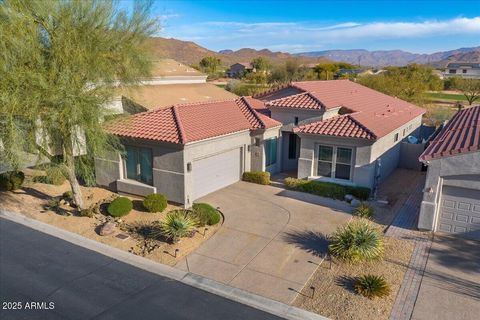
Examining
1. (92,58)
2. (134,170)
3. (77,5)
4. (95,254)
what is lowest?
(95,254)

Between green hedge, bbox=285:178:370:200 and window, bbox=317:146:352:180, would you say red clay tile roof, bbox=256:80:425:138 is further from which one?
green hedge, bbox=285:178:370:200

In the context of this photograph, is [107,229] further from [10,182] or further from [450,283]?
[450,283]

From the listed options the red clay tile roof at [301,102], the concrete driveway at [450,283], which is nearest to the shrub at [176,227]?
the concrete driveway at [450,283]

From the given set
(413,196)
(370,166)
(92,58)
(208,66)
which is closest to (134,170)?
(92,58)

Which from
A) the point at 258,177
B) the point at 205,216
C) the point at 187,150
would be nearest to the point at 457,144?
the point at 258,177

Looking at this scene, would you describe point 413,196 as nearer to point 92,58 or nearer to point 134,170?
point 134,170

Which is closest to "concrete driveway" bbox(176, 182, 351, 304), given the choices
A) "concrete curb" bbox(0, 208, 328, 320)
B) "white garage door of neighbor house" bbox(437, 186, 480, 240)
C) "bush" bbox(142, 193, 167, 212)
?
"concrete curb" bbox(0, 208, 328, 320)

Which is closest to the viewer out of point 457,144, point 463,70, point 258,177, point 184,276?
point 184,276
